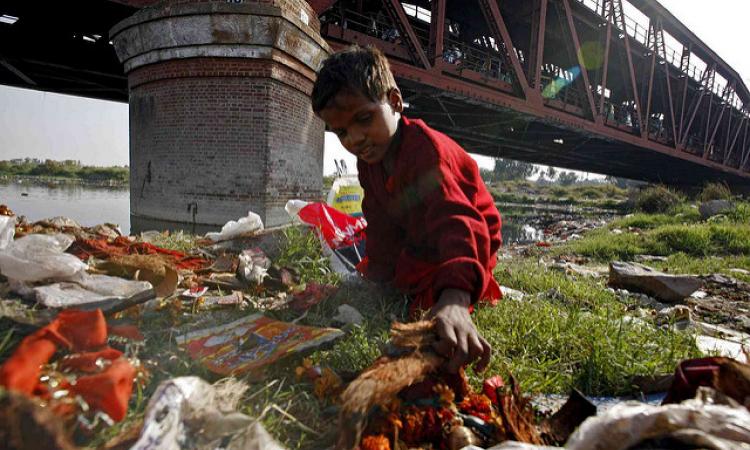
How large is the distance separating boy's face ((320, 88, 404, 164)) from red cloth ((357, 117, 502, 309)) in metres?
0.11

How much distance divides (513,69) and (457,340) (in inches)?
490

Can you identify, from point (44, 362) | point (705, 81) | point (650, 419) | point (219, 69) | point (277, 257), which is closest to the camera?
point (650, 419)

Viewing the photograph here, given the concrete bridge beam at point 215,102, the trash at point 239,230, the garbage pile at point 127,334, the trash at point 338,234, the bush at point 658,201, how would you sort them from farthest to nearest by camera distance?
1. the bush at point 658,201
2. the concrete bridge beam at point 215,102
3. the trash at point 239,230
4. the trash at point 338,234
5. the garbage pile at point 127,334

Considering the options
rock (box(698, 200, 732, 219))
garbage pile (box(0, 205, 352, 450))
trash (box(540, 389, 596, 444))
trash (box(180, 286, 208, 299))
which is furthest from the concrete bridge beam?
rock (box(698, 200, 732, 219))

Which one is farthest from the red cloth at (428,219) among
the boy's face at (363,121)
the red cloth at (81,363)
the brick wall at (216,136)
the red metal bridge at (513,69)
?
the red metal bridge at (513,69)

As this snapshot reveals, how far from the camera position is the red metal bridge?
334 inches

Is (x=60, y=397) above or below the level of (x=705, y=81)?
below

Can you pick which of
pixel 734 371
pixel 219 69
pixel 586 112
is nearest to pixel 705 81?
pixel 586 112

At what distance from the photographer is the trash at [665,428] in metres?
0.80

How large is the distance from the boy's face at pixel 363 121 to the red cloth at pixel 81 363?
3.92 ft

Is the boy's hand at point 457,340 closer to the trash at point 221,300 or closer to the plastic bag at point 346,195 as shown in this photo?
the trash at point 221,300

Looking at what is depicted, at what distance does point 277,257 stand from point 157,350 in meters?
1.83

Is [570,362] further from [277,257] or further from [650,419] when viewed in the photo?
[277,257]

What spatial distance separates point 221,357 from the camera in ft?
4.59
